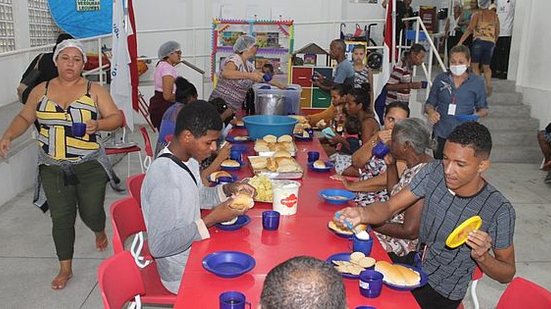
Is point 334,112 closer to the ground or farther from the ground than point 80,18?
closer to the ground

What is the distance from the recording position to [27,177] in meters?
6.01

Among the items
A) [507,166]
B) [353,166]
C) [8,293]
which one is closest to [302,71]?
[507,166]

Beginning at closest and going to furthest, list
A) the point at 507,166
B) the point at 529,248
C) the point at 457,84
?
the point at 529,248
the point at 457,84
the point at 507,166

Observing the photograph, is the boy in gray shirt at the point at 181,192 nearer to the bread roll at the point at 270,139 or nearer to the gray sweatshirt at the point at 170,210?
the gray sweatshirt at the point at 170,210

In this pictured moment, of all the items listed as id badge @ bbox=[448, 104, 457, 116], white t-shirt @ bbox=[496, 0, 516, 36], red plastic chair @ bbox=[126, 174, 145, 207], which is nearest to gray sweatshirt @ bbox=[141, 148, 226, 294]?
red plastic chair @ bbox=[126, 174, 145, 207]

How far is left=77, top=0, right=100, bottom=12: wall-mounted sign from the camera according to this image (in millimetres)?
9016

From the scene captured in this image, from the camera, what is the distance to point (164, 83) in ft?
20.2

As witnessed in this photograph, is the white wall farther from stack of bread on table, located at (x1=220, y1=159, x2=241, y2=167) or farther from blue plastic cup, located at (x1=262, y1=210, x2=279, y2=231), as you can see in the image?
blue plastic cup, located at (x1=262, y1=210, x2=279, y2=231)

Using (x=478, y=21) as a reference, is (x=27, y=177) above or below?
below

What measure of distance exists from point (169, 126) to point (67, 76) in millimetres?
959

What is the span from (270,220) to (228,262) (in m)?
0.42

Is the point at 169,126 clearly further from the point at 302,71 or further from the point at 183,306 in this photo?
the point at 302,71

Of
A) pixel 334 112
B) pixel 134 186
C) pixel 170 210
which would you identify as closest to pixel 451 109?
pixel 334 112

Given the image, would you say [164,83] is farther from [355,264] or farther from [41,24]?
[355,264]
